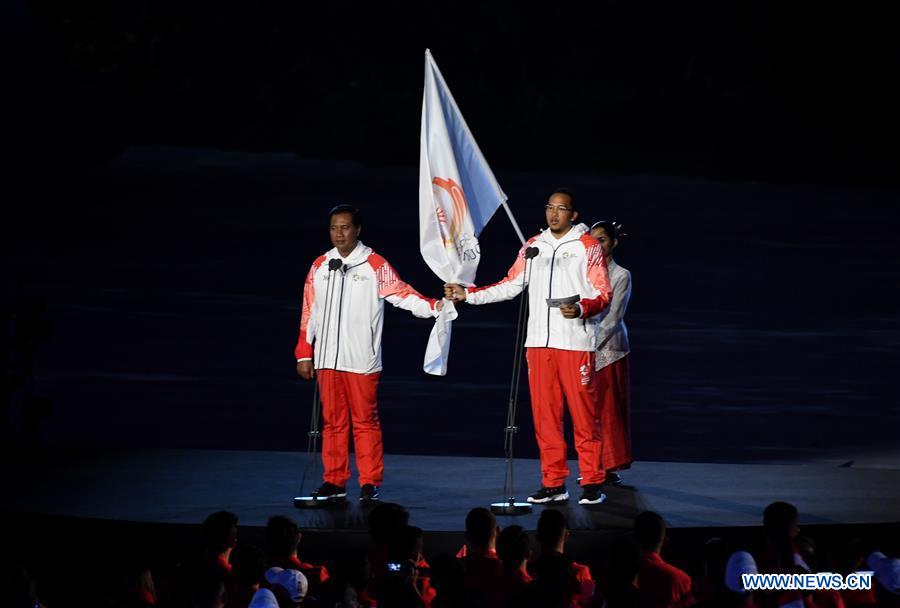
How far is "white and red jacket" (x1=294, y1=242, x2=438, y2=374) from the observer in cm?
995

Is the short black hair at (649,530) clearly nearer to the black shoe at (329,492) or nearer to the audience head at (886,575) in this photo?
the audience head at (886,575)

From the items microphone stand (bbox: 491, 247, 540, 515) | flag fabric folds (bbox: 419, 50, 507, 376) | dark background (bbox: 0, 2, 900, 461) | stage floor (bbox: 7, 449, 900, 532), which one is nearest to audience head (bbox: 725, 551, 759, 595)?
stage floor (bbox: 7, 449, 900, 532)

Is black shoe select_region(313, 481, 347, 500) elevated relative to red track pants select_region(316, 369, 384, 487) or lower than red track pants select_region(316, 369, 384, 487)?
lower

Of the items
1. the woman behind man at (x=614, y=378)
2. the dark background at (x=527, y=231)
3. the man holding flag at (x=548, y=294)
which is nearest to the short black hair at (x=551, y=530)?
the man holding flag at (x=548, y=294)

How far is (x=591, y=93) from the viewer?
4900 centimetres

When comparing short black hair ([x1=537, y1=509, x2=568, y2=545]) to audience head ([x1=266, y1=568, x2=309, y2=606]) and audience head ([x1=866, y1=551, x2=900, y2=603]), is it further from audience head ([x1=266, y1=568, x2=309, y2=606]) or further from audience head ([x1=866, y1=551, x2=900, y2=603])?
audience head ([x1=866, y1=551, x2=900, y2=603])

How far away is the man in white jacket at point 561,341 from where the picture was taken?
9898mm

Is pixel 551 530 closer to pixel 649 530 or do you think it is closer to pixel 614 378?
pixel 649 530

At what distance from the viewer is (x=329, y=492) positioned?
995 centimetres

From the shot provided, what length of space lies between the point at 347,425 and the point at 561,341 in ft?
4.06

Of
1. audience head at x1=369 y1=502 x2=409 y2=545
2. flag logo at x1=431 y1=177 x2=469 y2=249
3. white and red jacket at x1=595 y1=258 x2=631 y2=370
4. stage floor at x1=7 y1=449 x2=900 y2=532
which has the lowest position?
stage floor at x1=7 y1=449 x2=900 y2=532

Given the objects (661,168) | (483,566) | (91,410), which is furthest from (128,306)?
(661,168)

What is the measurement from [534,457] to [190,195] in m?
27.9

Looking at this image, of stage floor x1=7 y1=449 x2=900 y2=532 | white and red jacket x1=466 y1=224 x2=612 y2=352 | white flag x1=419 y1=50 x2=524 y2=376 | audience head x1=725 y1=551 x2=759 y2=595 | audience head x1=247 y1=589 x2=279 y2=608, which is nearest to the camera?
audience head x1=247 y1=589 x2=279 y2=608
